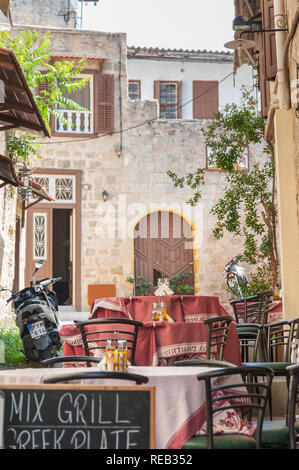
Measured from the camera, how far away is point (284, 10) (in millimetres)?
7695

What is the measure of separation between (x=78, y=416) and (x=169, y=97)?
19.1m

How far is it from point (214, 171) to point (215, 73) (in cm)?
427

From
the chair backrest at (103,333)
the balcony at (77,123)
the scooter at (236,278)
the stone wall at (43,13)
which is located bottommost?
the chair backrest at (103,333)

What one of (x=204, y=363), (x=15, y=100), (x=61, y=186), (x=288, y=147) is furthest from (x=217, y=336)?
(x=61, y=186)

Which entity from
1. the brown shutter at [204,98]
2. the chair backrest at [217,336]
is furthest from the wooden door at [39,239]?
the chair backrest at [217,336]

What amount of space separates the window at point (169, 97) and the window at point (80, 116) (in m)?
2.90

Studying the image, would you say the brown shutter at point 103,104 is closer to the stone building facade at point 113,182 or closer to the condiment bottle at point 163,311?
the stone building facade at point 113,182

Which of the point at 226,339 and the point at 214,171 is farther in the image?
the point at 214,171

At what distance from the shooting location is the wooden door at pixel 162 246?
1830cm

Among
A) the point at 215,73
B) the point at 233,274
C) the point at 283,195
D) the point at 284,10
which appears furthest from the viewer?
the point at 215,73

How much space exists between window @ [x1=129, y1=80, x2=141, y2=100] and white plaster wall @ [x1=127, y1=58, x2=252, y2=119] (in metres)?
0.12
